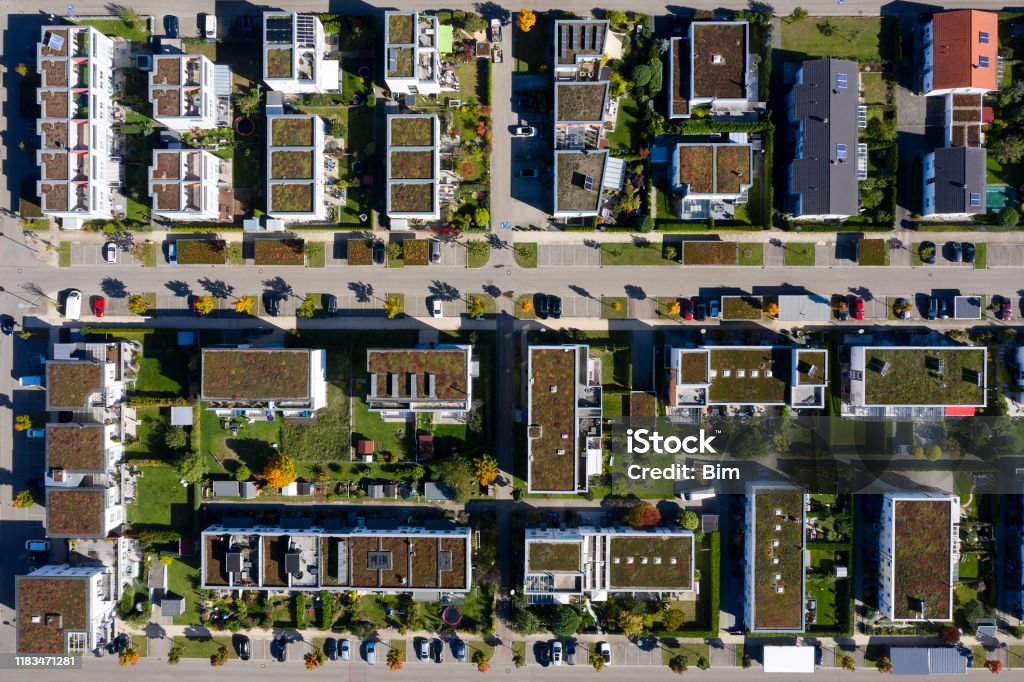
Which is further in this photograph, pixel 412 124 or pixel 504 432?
pixel 504 432

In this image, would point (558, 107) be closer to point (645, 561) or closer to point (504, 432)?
point (504, 432)

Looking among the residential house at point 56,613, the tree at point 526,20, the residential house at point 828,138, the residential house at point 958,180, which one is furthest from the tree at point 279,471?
the residential house at point 958,180

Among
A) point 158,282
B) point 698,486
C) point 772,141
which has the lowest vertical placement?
point 698,486

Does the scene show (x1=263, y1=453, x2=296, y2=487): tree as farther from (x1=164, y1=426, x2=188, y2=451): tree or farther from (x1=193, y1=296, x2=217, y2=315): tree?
(x1=193, y1=296, x2=217, y2=315): tree

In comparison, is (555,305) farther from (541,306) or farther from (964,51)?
(964,51)

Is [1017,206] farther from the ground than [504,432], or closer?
farther from the ground

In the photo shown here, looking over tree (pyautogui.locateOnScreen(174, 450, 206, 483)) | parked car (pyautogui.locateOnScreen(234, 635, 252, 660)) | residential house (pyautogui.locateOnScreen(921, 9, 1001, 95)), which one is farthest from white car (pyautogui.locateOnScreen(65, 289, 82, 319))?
residential house (pyautogui.locateOnScreen(921, 9, 1001, 95))

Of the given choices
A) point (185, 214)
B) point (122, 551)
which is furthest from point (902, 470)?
point (122, 551)
